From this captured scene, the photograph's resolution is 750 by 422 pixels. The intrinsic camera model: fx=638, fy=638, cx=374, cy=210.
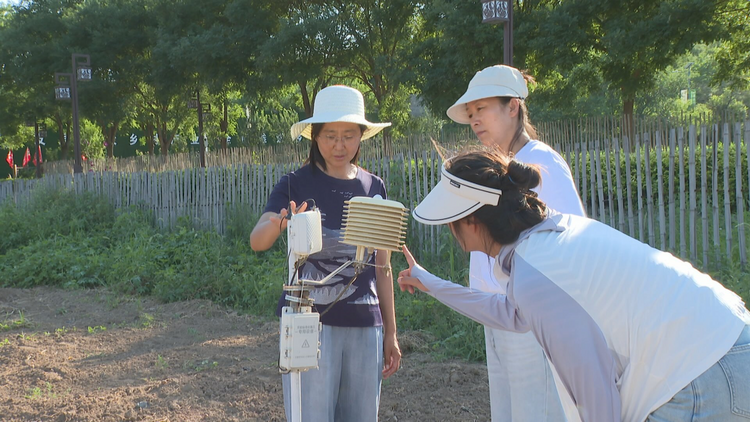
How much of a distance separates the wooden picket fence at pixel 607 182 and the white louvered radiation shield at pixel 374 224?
274 millimetres

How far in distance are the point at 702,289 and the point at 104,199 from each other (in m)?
11.7

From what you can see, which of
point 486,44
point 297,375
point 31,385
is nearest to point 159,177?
point 31,385

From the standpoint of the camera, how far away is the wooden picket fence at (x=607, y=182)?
5.82m

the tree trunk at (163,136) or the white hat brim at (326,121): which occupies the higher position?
the tree trunk at (163,136)

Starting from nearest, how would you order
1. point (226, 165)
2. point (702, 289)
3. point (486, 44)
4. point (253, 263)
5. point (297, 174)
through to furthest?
1. point (702, 289)
2. point (297, 174)
3. point (253, 263)
4. point (226, 165)
5. point (486, 44)

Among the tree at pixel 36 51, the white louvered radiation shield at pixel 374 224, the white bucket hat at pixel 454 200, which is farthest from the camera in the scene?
the tree at pixel 36 51

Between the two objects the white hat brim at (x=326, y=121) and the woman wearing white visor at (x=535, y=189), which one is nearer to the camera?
the woman wearing white visor at (x=535, y=189)

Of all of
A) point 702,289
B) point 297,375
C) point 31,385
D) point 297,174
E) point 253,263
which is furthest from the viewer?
point 253,263

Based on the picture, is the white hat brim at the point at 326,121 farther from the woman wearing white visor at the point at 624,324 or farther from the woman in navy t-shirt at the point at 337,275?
the woman wearing white visor at the point at 624,324

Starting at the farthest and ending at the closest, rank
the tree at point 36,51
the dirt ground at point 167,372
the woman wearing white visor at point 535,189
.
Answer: the tree at point 36,51
the dirt ground at point 167,372
the woman wearing white visor at point 535,189

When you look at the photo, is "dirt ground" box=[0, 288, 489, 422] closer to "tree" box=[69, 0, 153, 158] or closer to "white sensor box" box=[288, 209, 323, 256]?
"white sensor box" box=[288, 209, 323, 256]

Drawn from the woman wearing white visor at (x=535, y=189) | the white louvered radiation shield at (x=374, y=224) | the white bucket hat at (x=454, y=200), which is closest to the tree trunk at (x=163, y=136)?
the woman wearing white visor at (x=535, y=189)

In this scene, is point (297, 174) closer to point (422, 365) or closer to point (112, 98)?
point (422, 365)

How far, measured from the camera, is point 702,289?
1470mm
